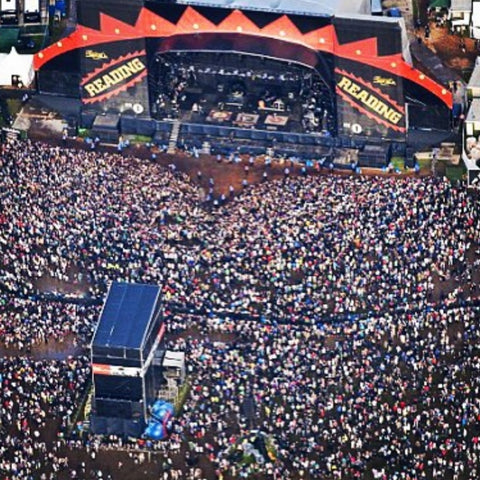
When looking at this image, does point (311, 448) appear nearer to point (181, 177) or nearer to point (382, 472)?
point (382, 472)

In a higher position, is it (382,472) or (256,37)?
(256,37)

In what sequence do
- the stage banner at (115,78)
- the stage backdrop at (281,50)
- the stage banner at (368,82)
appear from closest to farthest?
1. the stage banner at (368,82)
2. the stage backdrop at (281,50)
3. the stage banner at (115,78)

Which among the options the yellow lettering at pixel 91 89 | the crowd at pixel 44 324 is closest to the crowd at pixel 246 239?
the crowd at pixel 44 324

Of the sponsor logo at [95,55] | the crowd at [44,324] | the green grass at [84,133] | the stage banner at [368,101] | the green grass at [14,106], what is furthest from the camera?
the green grass at [14,106]

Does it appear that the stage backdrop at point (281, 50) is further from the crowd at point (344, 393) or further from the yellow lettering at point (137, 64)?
the crowd at point (344, 393)

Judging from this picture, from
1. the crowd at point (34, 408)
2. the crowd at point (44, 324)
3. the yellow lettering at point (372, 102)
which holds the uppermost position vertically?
the yellow lettering at point (372, 102)

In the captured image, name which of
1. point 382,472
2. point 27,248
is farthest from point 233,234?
point 382,472

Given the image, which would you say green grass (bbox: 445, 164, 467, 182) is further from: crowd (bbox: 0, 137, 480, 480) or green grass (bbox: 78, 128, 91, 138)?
green grass (bbox: 78, 128, 91, 138)

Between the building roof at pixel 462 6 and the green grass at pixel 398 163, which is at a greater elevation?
the building roof at pixel 462 6
